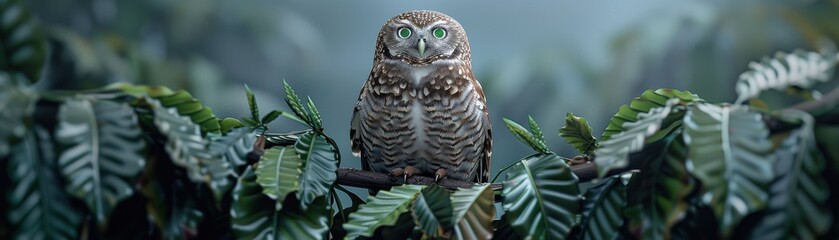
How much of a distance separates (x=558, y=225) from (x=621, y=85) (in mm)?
1353

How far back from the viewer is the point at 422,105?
1492mm

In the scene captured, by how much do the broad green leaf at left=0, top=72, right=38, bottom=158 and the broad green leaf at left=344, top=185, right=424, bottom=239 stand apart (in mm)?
464

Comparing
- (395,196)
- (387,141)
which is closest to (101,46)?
(387,141)

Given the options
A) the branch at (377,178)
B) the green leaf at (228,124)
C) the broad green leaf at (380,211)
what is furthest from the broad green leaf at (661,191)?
the green leaf at (228,124)

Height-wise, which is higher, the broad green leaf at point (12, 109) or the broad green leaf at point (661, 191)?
the broad green leaf at point (661, 191)

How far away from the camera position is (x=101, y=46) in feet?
6.80

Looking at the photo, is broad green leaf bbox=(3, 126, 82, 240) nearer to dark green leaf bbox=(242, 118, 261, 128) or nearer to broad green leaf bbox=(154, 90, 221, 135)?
broad green leaf bbox=(154, 90, 221, 135)

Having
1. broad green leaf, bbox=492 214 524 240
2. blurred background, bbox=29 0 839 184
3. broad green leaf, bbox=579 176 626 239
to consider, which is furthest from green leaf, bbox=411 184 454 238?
blurred background, bbox=29 0 839 184

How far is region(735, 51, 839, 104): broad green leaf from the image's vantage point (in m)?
0.96

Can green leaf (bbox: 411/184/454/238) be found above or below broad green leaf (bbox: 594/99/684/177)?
below

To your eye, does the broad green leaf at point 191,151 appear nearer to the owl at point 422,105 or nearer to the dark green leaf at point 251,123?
the dark green leaf at point 251,123

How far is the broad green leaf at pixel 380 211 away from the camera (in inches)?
41.8

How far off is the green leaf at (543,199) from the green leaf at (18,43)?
71 cm

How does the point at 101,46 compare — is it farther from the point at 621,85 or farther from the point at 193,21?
the point at 621,85
